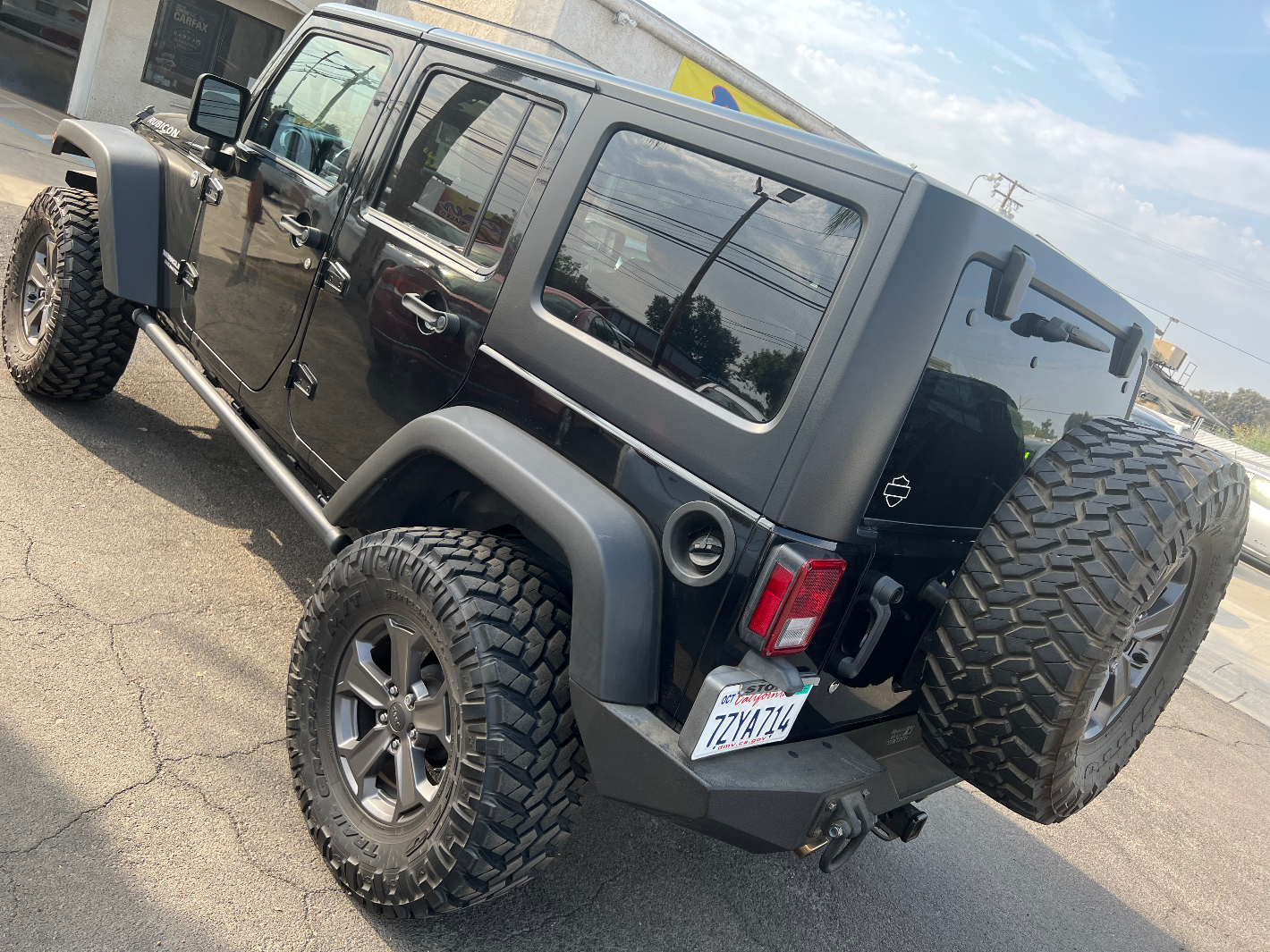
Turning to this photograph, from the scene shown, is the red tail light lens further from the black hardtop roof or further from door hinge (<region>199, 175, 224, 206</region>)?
door hinge (<region>199, 175, 224, 206</region>)

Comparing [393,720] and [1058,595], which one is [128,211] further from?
[1058,595]

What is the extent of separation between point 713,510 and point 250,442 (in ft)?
6.57

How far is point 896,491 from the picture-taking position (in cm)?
211

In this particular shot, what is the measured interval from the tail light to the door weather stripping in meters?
1.43

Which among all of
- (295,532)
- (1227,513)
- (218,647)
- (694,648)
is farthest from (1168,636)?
(295,532)

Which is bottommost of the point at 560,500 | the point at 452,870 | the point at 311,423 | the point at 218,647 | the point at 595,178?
the point at 218,647

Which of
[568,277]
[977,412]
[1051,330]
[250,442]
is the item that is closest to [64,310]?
[250,442]

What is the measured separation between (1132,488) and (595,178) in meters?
1.43

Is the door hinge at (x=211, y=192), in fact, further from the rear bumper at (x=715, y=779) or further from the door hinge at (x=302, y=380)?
the rear bumper at (x=715, y=779)

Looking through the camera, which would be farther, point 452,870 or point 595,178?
point 595,178

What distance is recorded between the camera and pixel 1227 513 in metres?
2.22

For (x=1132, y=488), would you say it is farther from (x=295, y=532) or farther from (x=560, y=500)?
(x=295, y=532)

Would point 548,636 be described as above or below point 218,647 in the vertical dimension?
above

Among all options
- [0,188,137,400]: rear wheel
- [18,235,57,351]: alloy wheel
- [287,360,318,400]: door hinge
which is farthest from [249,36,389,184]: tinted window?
[18,235,57,351]: alloy wheel
